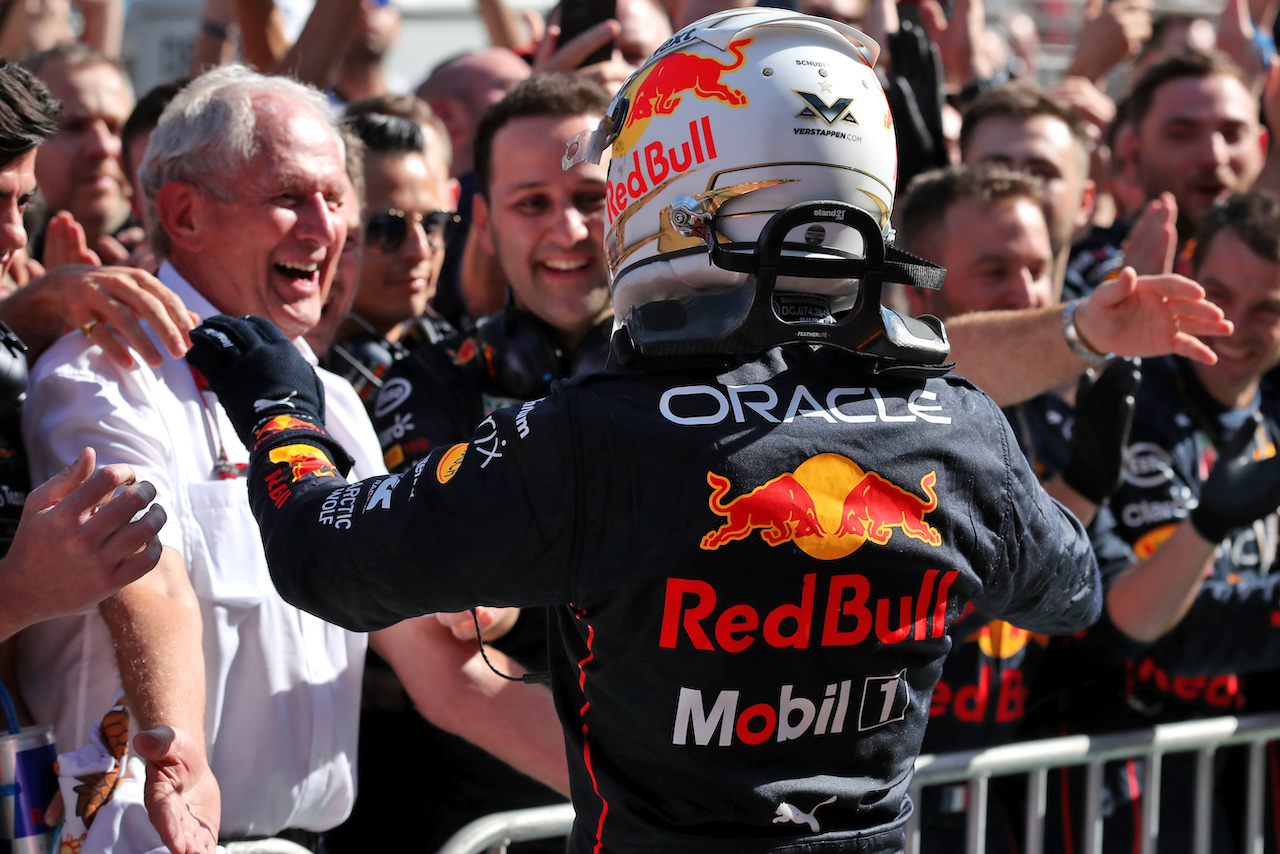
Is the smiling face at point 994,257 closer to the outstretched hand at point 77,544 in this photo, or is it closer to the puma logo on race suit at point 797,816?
the puma logo on race suit at point 797,816

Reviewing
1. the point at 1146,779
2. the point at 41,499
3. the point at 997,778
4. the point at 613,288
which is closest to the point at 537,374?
the point at 613,288

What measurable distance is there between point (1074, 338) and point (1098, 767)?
1.24 m

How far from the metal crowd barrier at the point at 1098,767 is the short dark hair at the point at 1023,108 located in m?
2.43

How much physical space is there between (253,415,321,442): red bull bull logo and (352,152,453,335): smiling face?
84.2 inches

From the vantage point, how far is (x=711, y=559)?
171 centimetres

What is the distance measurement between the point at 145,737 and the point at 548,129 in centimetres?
217

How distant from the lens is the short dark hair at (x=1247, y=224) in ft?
12.9

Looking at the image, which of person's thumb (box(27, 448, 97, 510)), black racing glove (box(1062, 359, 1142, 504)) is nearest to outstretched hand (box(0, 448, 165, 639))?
person's thumb (box(27, 448, 97, 510))

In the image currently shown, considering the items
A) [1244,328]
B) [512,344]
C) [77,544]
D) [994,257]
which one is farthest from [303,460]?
[1244,328]

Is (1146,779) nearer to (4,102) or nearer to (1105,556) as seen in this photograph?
(1105,556)

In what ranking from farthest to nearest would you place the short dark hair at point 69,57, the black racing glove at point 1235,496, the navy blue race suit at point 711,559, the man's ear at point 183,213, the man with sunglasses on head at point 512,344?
the short dark hair at point 69,57 < the black racing glove at point 1235,496 < the man with sunglasses on head at point 512,344 < the man's ear at point 183,213 < the navy blue race suit at point 711,559

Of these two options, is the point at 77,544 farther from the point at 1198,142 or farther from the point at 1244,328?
the point at 1198,142

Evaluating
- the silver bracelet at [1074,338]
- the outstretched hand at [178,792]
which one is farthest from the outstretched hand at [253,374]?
the silver bracelet at [1074,338]

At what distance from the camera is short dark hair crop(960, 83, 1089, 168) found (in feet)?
16.1
